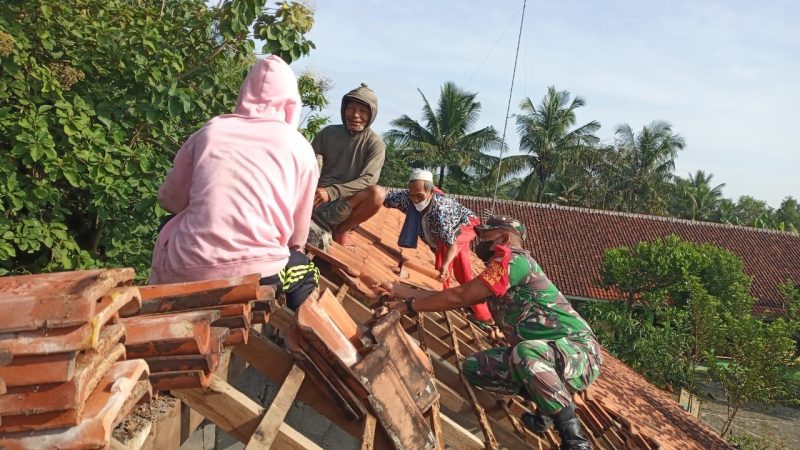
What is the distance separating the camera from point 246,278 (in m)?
2.11

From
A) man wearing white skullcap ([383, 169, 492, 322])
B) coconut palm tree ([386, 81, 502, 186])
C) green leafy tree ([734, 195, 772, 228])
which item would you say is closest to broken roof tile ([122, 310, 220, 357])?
man wearing white skullcap ([383, 169, 492, 322])

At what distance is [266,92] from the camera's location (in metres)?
2.66

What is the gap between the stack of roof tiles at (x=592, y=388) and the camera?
359 centimetres

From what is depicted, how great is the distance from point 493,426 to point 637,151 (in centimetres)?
A: 3808

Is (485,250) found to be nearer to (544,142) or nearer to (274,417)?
(274,417)

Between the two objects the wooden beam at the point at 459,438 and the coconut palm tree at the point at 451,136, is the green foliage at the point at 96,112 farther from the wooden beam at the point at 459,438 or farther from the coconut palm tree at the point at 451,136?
the coconut palm tree at the point at 451,136

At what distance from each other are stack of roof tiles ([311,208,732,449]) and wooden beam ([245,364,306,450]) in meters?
1.74

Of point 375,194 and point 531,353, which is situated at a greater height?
point 375,194

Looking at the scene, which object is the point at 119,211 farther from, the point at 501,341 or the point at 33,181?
the point at 501,341

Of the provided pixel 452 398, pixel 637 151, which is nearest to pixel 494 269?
pixel 452 398

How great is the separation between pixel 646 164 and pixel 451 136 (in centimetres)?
1303

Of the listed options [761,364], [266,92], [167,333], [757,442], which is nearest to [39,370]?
[167,333]

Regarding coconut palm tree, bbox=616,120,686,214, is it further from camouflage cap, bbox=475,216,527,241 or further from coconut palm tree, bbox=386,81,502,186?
camouflage cap, bbox=475,216,527,241

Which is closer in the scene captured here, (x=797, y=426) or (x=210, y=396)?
(x=210, y=396)
